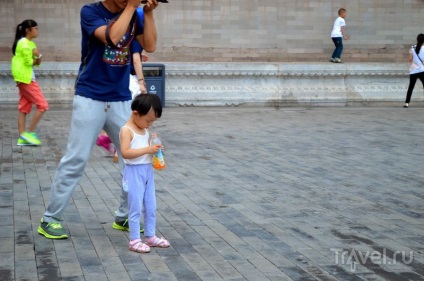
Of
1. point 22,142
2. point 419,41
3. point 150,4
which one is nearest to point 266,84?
point 419,41

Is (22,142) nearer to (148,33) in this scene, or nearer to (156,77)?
(148,33)

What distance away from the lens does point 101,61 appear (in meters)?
6.12

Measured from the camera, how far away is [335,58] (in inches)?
838

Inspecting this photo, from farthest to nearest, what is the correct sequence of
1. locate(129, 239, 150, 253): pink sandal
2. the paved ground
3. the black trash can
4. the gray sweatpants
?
the black trash can → the gray sweatpants → locate(129, 239, 150, 253): pink sandal → the paved ground

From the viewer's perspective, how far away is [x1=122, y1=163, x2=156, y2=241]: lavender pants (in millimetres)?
5988

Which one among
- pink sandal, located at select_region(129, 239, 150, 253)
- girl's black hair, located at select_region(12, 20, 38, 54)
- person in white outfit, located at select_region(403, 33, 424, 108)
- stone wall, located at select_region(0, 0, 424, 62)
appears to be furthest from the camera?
stone wall, located at select_region(0, 0, 424, 62)

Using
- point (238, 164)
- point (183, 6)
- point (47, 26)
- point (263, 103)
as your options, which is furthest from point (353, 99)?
point (238, 164)

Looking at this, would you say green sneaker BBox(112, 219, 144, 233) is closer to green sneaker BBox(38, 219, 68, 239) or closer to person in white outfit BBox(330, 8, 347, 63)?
green sneaker BBox(38, 219, 68, 239)

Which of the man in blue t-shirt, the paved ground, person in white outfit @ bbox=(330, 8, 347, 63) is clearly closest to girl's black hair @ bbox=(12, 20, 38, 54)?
the paved ground

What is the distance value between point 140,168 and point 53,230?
0.88 meters

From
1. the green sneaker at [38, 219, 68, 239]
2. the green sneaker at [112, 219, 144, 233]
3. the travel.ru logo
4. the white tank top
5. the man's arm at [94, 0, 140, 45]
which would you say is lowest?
the travel.ru logo

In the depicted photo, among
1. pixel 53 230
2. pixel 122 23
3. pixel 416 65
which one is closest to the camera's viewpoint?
pixel 122 23

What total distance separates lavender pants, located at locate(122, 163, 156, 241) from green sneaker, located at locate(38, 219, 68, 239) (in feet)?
2.04

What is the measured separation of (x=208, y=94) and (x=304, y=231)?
11.7 metres
